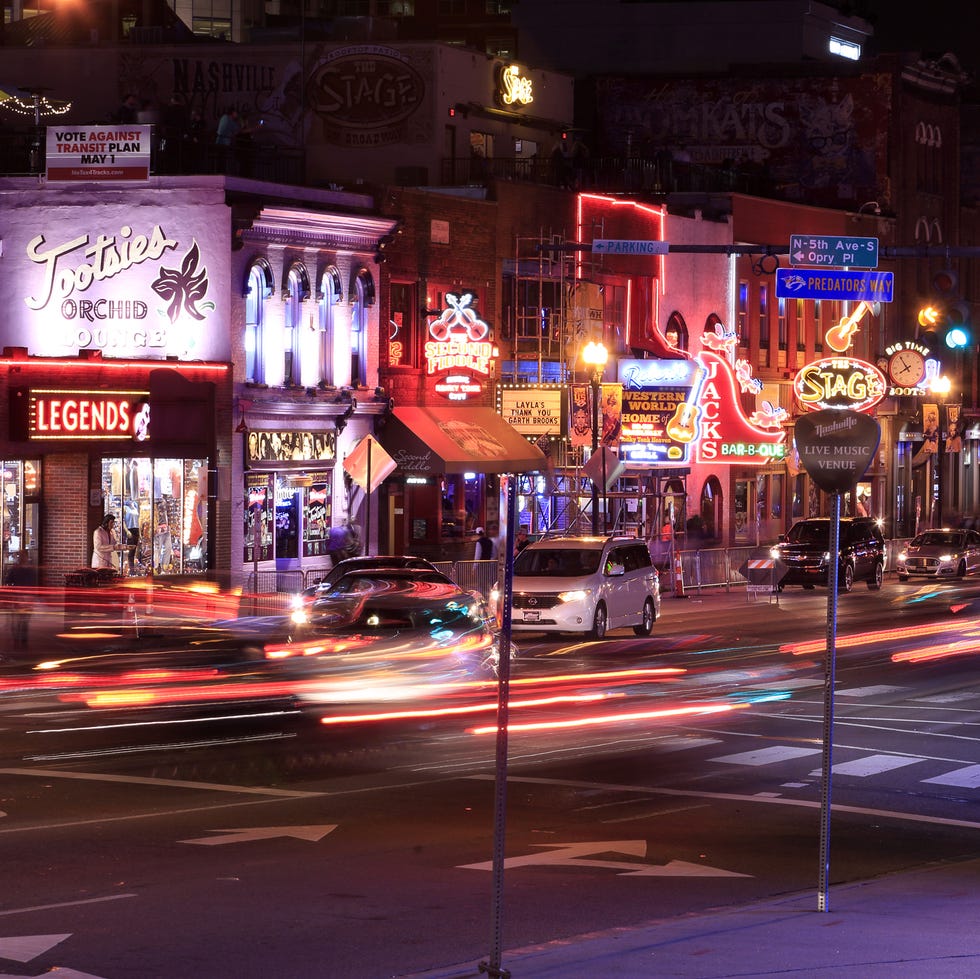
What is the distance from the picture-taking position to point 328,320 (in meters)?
41.6

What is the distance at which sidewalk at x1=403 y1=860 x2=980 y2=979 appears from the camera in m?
9.65

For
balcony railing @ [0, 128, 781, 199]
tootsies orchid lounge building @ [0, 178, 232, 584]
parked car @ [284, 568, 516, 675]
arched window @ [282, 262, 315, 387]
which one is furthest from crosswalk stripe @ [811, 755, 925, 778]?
balcony railing @ [0, 128, 781, 199]

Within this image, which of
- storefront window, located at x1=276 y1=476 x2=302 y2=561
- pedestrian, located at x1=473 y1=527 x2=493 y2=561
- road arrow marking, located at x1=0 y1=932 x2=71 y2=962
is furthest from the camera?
pedestrian, located at x1=473 y1=527 x2=493 y2=561

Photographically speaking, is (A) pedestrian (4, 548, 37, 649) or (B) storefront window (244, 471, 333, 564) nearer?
(A) pedestrian (4, 548, 37, 649)

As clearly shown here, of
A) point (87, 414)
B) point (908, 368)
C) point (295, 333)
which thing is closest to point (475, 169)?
point (295, 333)

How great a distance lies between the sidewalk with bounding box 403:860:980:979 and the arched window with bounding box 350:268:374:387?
31008 millimetres

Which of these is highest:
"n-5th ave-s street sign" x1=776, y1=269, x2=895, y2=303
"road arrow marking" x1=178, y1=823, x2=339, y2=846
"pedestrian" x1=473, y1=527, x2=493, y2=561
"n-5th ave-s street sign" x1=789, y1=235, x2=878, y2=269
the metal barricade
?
"n-5th ave-s street sign" x1=789, y1=235, x2=878, y2=269

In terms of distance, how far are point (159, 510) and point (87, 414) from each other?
96.4 inches

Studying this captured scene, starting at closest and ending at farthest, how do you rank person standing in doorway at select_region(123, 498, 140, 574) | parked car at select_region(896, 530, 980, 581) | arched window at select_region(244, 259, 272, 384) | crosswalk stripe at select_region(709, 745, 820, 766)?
crosswalk stripe at select_region(709, 745, 820, 766) → person standing in doorway at select_region(123, 498, 140, 574) → arched window at select_region(244, 259, 272, 384) → parked car at select_region(896, 530, 980, 581)

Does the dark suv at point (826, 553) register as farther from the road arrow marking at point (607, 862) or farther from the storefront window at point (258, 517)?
the road arrow marking at point (607, 862)

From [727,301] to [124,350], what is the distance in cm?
2439

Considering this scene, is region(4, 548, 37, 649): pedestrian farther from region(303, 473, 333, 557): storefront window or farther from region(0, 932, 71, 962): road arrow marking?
region(0, 932, 71, 962): road arrow marking

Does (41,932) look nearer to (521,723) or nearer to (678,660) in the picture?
(521,723)

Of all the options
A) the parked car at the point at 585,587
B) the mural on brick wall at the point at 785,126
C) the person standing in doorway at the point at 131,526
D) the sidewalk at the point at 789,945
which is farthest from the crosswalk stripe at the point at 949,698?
the mural on brick wall at the point at 785,126
